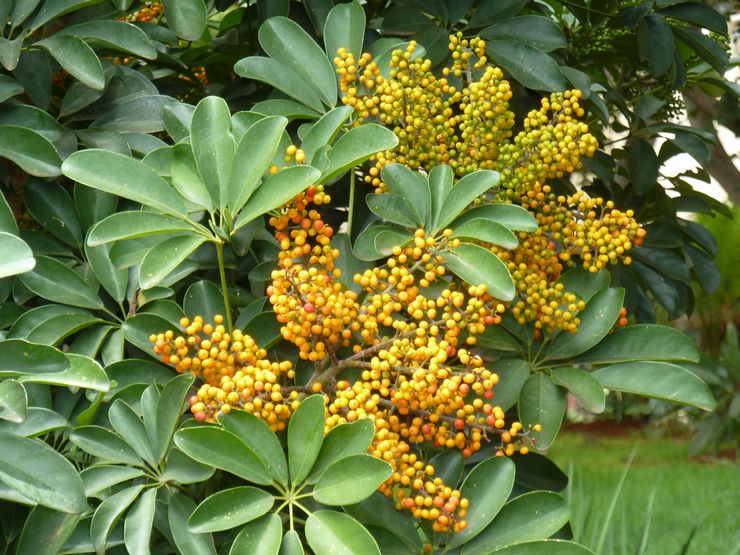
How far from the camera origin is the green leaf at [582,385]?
0.99 metres

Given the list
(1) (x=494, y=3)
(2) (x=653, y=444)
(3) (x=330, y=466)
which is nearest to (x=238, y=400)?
(3) (x=330, y=466)

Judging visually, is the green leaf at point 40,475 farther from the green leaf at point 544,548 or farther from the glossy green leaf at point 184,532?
the green leaf at point 544,548

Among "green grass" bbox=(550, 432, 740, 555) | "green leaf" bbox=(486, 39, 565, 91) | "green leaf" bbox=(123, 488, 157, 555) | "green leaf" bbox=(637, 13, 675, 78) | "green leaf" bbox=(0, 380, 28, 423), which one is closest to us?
"green leaf" bbox=(0, 380, 28, 423)

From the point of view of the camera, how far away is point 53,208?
1.12 metres

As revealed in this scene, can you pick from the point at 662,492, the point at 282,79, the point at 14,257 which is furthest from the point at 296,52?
the point at 662,492

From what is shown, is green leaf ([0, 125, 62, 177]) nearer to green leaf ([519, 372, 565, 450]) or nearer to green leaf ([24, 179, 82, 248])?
green leaf ([24, 179, 82, 248])

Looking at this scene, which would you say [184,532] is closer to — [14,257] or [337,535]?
[337,535]

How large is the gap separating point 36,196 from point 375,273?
19.1 inches

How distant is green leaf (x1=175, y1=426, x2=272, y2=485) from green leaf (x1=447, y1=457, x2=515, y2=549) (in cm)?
24

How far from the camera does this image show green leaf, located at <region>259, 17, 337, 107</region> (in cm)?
112

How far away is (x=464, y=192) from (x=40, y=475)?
52 centimetres

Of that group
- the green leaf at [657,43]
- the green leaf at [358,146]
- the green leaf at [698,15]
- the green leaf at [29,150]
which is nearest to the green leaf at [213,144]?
the green leaf at [358,146]

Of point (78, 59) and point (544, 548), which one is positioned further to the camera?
point (78, 59)

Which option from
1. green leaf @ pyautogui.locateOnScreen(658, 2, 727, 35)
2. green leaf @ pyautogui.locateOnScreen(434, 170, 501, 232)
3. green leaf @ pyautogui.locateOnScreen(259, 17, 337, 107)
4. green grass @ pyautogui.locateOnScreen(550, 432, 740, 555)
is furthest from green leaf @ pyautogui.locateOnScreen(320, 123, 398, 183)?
green grass @ pyautogui.locateOnScreen(550, 432, 740, 555)
